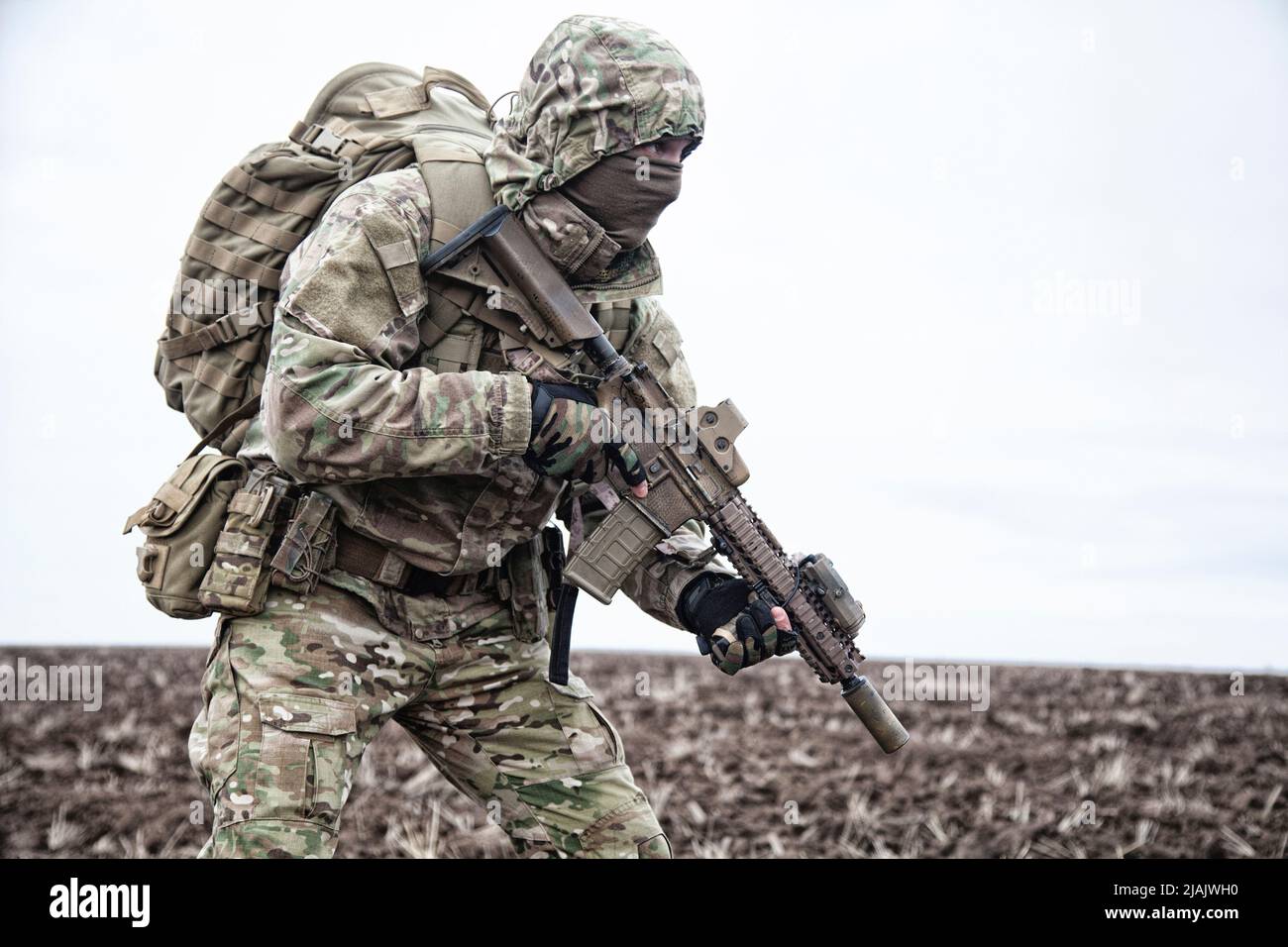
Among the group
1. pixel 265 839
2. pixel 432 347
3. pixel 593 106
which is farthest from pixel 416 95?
pixel 265 839

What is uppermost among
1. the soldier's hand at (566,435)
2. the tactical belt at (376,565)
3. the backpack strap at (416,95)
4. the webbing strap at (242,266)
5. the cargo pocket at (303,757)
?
the backpack strap at (416,95)

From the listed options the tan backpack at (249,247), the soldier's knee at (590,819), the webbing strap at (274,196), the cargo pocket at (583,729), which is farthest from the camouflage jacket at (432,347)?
the soldier's knee at (590,819)

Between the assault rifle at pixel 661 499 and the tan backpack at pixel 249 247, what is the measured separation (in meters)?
0.31

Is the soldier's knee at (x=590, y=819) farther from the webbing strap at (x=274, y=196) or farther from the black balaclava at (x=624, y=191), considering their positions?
the webbing strap at (x=274, y=196)

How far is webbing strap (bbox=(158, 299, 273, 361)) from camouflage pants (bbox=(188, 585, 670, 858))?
0.67 m

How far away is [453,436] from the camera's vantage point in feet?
10.6

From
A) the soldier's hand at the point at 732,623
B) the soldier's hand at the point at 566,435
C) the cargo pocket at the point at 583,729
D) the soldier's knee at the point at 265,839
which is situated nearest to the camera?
the soldier's knee at the point at 265,839

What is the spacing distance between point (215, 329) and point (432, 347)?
0.55m

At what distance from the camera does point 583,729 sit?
3812mm

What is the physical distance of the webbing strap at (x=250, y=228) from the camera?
3.50m

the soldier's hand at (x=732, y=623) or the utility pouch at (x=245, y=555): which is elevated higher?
the utility pouch at (x=245, y=555)

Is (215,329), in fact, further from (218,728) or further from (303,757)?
(303,757)
